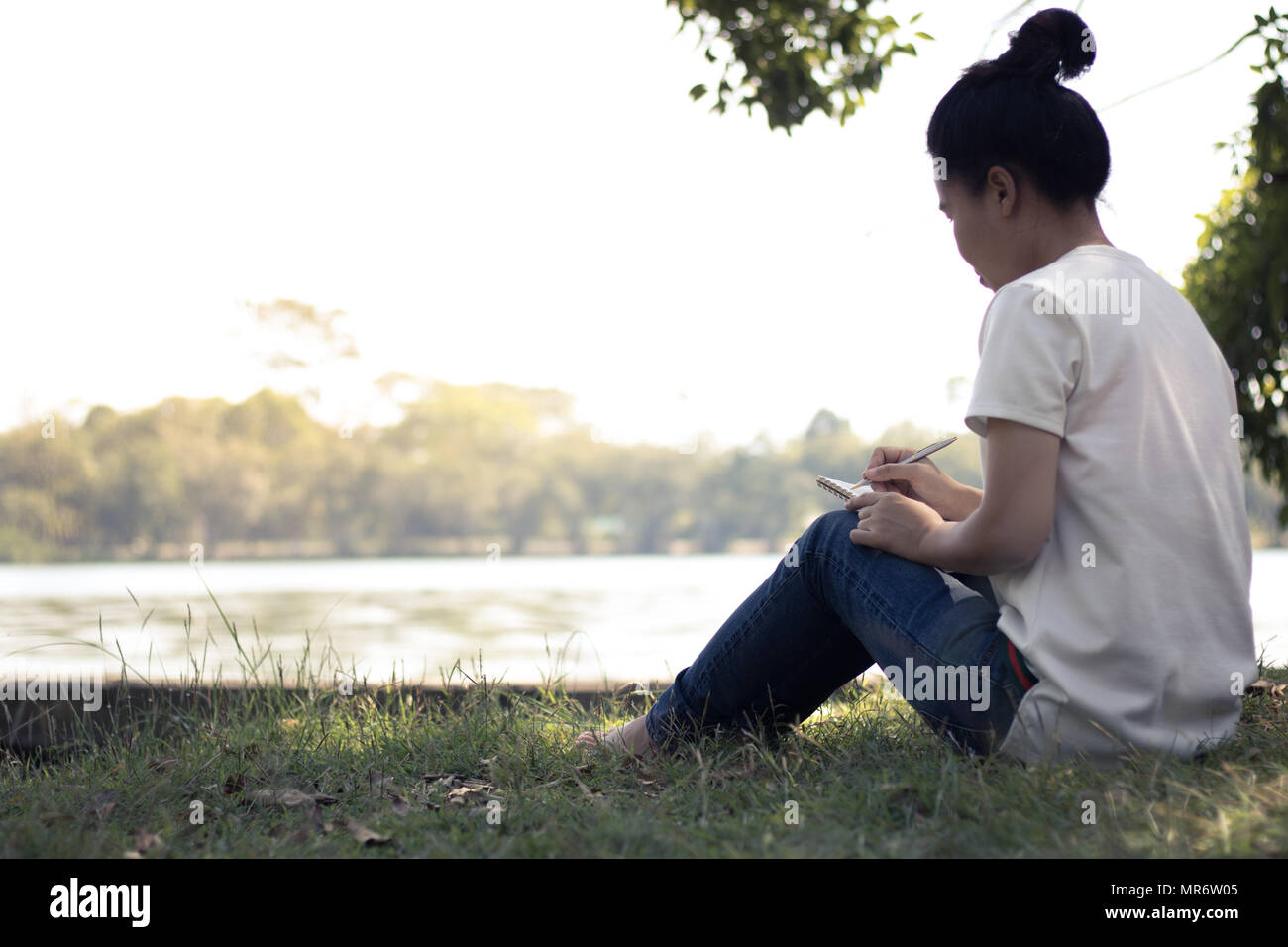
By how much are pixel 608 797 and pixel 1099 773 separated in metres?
0.75

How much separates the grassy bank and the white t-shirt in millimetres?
140

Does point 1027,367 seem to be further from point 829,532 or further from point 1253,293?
point 1253,293

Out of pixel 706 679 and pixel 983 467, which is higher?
pixel 983 467

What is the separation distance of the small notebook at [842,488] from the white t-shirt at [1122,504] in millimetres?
361

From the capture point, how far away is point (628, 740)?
1856mm

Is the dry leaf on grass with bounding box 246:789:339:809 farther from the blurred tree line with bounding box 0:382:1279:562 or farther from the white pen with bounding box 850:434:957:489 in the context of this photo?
the blurred tree line with bounding box 0:382:1279:562

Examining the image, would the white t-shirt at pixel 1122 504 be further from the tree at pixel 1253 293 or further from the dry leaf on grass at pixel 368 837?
→ the tree at pixel 1253 293

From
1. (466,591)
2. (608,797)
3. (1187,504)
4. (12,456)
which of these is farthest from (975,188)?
(12,456)

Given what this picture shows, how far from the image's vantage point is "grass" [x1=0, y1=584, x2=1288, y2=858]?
128 cm

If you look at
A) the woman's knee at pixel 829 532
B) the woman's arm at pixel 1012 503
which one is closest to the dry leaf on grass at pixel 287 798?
the woman's knee at pixel 829 532

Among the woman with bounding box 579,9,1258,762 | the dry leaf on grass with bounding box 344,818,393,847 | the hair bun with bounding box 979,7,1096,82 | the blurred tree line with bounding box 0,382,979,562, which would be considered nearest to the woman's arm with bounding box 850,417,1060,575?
the woman with bounding box 579,9,1258,762

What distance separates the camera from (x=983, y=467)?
4.46ft
